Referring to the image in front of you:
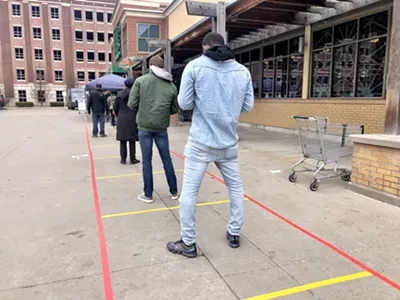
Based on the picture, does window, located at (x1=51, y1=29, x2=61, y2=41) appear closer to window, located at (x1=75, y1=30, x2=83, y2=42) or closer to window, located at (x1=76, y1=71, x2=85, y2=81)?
window, located at (x1=75, y1=30, x2=83, y2=42)

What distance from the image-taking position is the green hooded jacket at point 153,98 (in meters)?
4.61

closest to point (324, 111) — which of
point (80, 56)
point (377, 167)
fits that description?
point (377, 167)

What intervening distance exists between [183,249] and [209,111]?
4.21 ft

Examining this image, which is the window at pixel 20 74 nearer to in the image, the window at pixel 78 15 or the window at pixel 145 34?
the window at pixel 78 15

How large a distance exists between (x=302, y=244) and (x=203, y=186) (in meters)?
2.38

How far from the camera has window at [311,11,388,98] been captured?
915 cm

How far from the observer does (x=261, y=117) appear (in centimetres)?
1466

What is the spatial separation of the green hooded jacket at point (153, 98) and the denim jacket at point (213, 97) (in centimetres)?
155

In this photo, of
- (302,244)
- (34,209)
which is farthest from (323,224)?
(34,209)

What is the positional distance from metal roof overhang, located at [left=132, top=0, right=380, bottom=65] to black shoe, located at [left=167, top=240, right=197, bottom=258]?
6689 mm

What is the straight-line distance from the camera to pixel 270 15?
1039cm

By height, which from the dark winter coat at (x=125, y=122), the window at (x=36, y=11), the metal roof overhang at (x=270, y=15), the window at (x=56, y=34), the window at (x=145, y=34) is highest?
the window at (x=36, y=11)

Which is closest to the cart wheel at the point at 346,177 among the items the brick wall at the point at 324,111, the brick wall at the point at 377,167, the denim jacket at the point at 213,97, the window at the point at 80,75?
the brick wall at the point at 377,167

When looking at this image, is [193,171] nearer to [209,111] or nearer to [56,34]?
[209,111]
